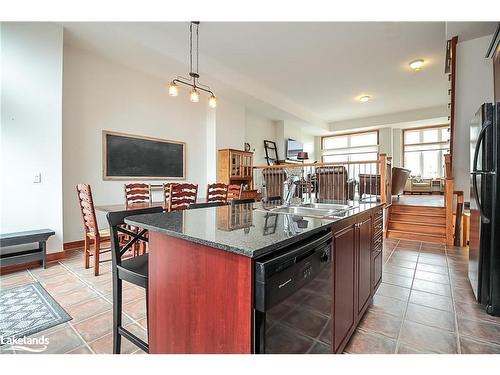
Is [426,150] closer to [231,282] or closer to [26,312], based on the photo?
[231,282]

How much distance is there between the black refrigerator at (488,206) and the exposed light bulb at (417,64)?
128 inches

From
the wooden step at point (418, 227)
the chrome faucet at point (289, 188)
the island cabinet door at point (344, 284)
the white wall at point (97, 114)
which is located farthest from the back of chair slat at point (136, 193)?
the wooden step at point (418, 227)

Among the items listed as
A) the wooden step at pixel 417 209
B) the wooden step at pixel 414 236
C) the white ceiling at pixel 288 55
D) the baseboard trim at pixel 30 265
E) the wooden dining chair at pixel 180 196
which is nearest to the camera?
the baseboard trim at pixel 30 265

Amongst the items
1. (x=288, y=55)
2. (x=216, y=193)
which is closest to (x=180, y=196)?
(x=216, y=193)

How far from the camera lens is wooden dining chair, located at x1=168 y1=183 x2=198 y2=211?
9.98ft

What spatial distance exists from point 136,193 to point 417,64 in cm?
546

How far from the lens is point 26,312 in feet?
6.48

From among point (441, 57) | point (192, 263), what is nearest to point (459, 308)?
point (192, 263)

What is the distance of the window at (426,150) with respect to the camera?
893 centimetres

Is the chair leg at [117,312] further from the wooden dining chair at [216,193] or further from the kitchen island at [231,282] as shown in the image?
the wooden dining chair at [216,193]

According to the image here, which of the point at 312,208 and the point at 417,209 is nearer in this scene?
the point at 312,208

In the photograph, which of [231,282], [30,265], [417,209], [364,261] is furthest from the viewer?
[417,209]

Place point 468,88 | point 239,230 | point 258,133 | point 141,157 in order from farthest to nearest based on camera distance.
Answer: point 258,133, point 141,157, point 468,88, point 239,230
